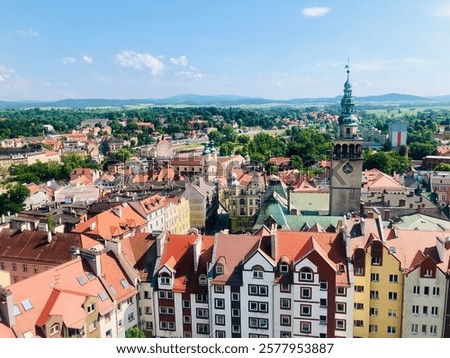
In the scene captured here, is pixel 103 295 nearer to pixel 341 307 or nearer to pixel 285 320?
pixel 285 320

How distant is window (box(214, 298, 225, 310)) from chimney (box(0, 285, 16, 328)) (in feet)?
26.8

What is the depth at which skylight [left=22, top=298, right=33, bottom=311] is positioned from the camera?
15.1 metres

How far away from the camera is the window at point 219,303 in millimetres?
18750

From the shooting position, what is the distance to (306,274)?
17922 millimetres

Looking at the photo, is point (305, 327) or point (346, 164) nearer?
point (305, 327)

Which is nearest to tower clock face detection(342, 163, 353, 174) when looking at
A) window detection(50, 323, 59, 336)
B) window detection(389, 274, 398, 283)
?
window detection(389, 274, 398, 283)

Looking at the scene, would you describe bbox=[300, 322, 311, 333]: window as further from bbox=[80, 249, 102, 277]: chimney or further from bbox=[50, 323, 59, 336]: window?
bbox=[50, 323, 59, 336]: window

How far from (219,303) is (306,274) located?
409 centimetres

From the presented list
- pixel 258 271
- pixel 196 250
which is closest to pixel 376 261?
pixel 258 271

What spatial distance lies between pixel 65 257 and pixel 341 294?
15.6m

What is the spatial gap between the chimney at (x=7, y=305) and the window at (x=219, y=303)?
817cm

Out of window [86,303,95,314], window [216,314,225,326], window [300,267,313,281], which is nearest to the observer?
Answer: window [86,303,95,314]

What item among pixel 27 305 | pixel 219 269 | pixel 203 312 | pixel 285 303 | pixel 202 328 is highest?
pixel 27 305
